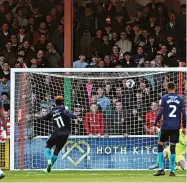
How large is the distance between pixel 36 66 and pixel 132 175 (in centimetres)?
556

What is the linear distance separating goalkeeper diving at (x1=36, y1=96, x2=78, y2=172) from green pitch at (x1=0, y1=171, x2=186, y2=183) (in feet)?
1.36

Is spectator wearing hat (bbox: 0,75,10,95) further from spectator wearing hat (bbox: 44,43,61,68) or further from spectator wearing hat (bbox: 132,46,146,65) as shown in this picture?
spectator wearing hat (bbox: 132,46,146,65)

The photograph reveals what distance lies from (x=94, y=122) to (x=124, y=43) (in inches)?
136

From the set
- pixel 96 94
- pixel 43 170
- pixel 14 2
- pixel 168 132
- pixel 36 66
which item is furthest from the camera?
pixel 14 2

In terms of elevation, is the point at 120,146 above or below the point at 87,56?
below

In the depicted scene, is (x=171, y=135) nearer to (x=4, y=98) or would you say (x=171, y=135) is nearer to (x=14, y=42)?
(x=4, y=98)

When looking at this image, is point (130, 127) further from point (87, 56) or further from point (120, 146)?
point (87, 56)

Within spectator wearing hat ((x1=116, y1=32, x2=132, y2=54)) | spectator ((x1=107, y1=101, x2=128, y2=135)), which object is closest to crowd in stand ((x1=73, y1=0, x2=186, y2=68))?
spectator wearing hat ((x1=116, y1=32, x2=132, y2=54))

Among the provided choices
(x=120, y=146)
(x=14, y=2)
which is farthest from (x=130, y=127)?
(x=14, y=2)

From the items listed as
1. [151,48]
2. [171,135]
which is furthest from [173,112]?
[151,48]

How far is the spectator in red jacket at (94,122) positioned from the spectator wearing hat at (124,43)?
118 inches

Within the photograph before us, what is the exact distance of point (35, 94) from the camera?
2205 centimetres

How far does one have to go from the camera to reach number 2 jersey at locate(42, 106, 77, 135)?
20.0 m

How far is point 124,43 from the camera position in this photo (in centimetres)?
2438
